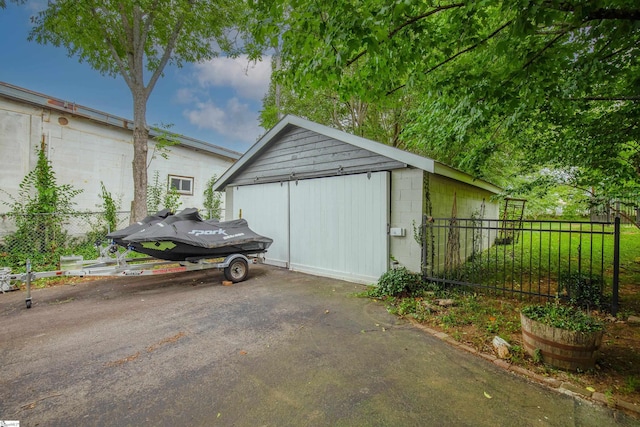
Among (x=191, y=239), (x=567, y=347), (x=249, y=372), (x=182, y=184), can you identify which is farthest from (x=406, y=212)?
(x=182, y=184)

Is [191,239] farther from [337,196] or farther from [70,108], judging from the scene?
[70,108]

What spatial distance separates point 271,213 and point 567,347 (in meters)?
6.76

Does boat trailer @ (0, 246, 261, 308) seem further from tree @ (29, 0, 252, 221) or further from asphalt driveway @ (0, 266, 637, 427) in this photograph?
tree @ (29, 0, 252, 221)

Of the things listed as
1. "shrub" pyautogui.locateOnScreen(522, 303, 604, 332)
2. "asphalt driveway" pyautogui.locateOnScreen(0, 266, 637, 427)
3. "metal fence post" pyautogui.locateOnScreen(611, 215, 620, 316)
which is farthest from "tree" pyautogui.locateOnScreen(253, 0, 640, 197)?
"asphalt driveway" pyautogui.locateOnScreen(0, 266, 637, 427)

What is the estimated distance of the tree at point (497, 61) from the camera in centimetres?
283

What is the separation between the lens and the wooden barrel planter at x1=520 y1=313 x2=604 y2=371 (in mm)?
2514

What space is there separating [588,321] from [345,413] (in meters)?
2.54

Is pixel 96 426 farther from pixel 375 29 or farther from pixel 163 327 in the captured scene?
pixel 375 29

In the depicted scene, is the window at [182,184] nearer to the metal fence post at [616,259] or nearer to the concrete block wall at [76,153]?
the concrete block wall at [76,153]

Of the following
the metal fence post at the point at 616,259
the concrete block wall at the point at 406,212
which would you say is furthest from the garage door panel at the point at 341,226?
the metal fence post at the point at 616,259

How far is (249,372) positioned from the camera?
8.67 ft

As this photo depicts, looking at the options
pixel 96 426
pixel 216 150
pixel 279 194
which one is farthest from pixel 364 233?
pixel 216 150

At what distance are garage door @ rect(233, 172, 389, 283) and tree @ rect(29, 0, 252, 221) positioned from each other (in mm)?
4233

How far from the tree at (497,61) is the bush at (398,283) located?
9.70 ft
